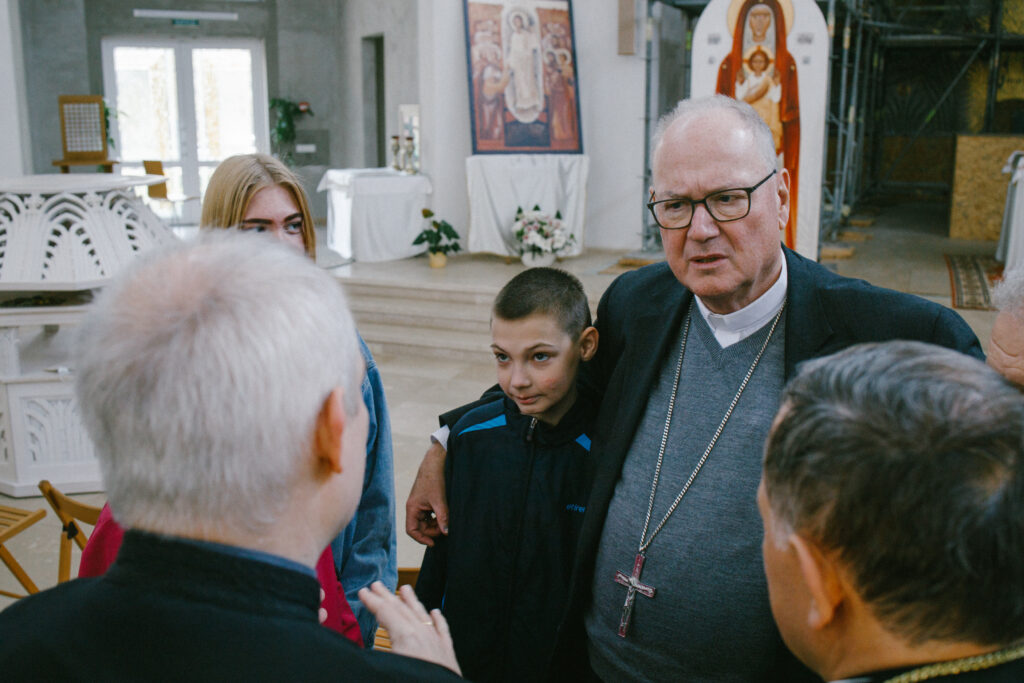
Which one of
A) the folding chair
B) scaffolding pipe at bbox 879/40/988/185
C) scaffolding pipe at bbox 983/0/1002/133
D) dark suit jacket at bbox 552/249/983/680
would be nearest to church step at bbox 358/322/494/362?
the folding chair

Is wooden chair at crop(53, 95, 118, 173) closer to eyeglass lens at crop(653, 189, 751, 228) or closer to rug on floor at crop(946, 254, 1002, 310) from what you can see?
rug on floor at crop(946, 254, 1002, 310)

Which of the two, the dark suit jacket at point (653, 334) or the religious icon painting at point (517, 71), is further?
the religious icon painting at point (517, 71)

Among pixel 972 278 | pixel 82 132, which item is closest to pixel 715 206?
pixel 972 278

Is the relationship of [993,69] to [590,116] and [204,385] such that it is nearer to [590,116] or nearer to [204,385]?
[590,116]

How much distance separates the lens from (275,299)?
2.92 ft

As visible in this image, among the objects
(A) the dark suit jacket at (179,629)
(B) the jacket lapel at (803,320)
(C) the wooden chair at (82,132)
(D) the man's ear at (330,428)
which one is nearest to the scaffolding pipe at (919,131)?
(C) the wooden chair at (82,132)

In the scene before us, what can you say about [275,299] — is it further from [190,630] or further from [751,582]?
[751,582]

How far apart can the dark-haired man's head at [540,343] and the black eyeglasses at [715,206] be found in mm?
327

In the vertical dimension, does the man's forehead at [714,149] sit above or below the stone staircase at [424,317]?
above

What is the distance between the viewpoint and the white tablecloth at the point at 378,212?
932cm

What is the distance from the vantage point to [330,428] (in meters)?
0.91

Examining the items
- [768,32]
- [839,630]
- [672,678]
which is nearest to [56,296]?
[672,678]

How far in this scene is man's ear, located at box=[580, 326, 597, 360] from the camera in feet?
6.58

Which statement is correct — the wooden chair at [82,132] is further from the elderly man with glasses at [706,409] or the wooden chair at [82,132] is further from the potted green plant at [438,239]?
the elderly man with glasses at [706,409]
